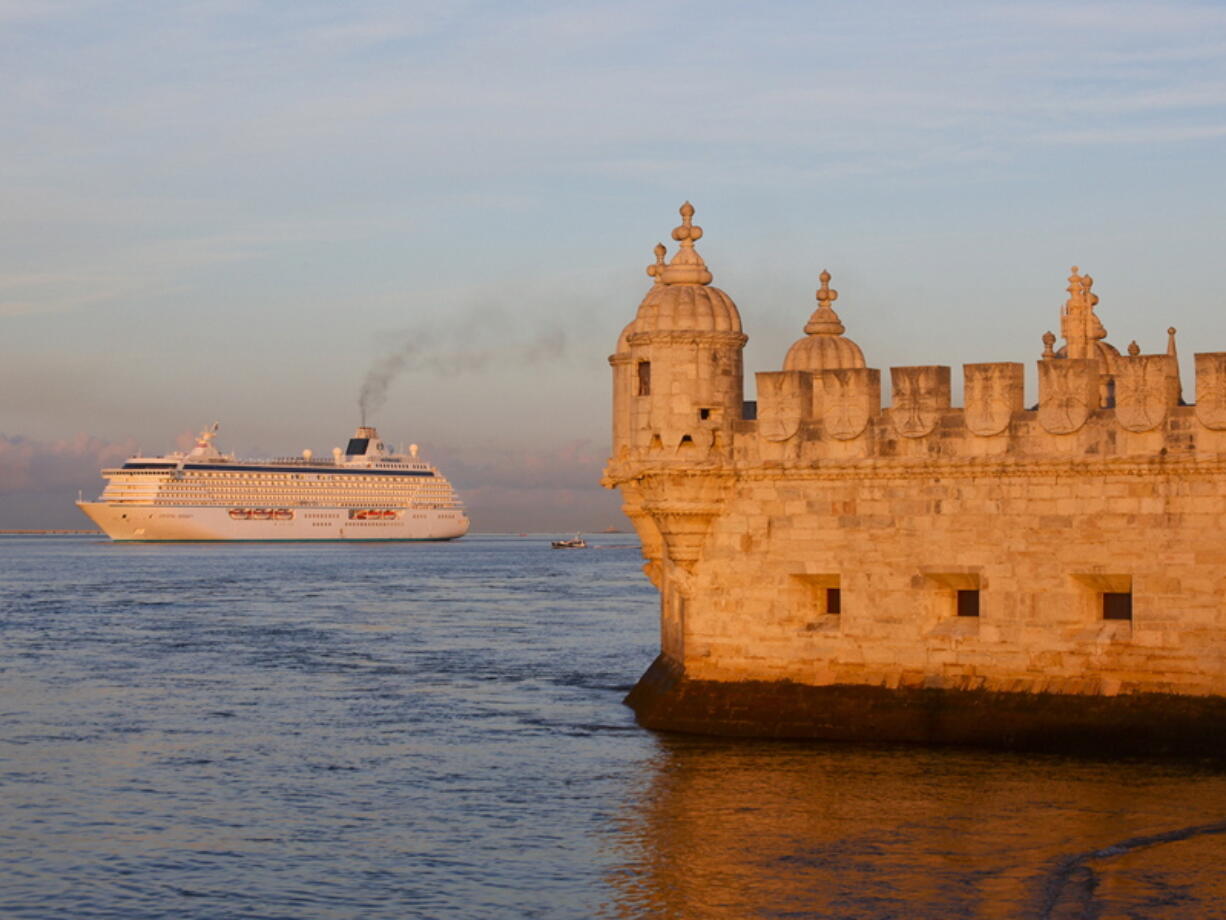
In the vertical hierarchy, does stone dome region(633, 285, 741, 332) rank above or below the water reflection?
above

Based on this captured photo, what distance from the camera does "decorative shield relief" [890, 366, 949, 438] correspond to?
22000mm

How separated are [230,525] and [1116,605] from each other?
508 ft

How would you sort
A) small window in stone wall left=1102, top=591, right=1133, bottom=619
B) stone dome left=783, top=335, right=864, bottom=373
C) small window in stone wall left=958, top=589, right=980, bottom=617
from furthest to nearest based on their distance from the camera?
stone dome left=783, top=335, right=864, bottom=373, small window in stone wall left=958, top=589, right=980, bottom=617, small window in stone wall left=1102, top=591, right=1133, bottom=619

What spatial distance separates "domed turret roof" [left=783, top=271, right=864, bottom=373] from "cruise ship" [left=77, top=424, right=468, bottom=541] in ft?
480

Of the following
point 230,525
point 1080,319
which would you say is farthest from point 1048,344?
point 230,525

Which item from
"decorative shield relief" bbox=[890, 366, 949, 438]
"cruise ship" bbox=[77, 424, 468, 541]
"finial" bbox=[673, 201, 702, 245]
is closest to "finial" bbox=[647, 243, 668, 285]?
"finial" bbox=[673, 201, 702, 245]

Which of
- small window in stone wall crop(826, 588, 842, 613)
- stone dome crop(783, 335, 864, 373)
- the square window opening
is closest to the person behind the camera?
small window in stone wall crop(826, 588, 842, 613)

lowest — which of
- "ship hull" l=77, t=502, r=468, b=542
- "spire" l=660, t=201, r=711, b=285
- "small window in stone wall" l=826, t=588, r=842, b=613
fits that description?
"ship hull" l=77, t=502, r=468, b=542

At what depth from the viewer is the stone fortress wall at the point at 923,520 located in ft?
67.1

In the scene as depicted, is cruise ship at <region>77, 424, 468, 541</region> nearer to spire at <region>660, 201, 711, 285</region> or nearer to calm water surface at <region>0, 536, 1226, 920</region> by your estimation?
calm water surface at <region>0, 536, 1226, 920</region>

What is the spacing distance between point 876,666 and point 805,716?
1.20 metres

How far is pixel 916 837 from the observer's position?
57.7ft

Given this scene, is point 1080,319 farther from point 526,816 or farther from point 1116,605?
point 526,816

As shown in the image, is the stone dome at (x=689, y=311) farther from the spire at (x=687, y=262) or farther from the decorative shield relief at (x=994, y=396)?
the decorative shield relief at (x=994, y=396)
